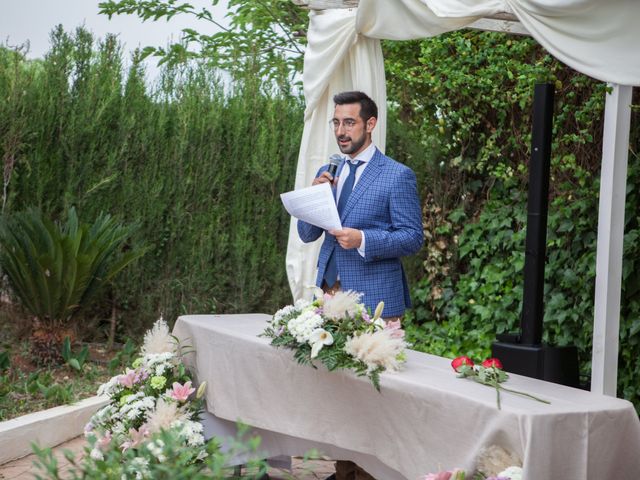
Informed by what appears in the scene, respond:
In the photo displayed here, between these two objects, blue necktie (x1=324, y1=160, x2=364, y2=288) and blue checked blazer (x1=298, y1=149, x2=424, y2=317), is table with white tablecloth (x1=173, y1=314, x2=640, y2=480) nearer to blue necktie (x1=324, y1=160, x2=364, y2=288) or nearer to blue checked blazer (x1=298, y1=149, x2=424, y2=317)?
blue necktie (x1=324, y1=160, x2=364, y2=288)

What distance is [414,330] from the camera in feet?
24.4

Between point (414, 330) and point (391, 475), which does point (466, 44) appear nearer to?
point (414, 330)

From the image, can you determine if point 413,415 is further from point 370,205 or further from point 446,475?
point 370,205

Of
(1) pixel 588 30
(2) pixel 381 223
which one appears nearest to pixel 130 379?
(2) pixel 381 223

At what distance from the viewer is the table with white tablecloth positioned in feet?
8.39

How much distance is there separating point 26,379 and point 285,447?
267 centimetres

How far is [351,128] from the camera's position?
4.00 meters

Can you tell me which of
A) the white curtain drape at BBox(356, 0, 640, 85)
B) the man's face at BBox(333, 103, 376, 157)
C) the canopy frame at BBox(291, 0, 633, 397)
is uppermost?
the white curtain drape at BBox(356, 0, 640, 85)

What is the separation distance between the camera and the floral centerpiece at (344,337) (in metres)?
3.06

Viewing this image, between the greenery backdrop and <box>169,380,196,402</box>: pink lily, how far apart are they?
2.95 m

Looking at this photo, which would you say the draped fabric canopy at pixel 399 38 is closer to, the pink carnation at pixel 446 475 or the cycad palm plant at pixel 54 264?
the cycad palm plant at pixel 54 264

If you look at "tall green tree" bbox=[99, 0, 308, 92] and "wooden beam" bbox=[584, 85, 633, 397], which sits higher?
"tall green tree" bbox=[99, 0, 308, 92]

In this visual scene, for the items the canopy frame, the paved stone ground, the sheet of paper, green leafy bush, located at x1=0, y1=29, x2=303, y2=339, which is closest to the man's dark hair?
the sheet of paper

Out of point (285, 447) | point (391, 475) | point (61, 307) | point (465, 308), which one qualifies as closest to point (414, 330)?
point (465, 308)
